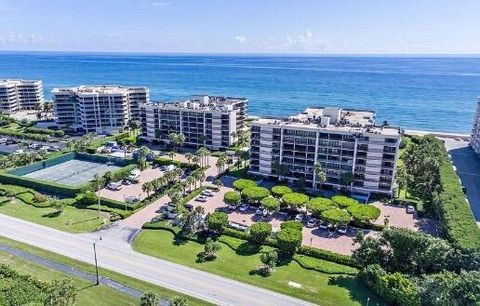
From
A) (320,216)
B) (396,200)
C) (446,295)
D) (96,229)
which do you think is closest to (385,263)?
(446,295)

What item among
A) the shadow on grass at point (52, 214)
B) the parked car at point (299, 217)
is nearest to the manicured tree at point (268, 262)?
the parked car at point (299, 217)

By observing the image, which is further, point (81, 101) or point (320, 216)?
point (81, 101)

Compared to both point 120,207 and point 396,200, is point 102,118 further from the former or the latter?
point 396,200

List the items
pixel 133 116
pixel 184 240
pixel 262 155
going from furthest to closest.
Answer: pixel 133 116, pixel 262 155, pixel 184 240

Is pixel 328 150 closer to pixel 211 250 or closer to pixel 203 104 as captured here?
pixel 211 250

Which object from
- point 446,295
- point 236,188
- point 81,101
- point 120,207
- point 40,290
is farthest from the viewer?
point 81,101

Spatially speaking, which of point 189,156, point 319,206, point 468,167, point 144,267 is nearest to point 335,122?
point 319,206

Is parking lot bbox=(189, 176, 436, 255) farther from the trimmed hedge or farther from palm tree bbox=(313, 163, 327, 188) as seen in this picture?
palm tree bbox=(313, 163, 327, 188)
